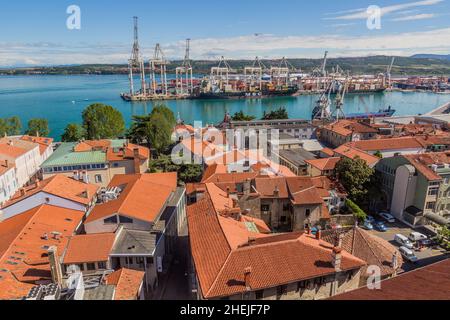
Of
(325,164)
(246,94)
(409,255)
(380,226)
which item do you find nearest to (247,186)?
(380,226)

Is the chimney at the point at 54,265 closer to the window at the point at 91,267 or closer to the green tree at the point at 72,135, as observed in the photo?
the window at the point at 91,267

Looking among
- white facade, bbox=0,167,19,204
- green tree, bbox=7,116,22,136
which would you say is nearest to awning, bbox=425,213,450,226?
white facade, bbox=0,167,19,204

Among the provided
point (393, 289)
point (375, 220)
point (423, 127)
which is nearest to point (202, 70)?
point (423, 127)

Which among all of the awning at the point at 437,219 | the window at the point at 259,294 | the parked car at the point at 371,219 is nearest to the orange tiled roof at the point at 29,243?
the window at the point at 259,294

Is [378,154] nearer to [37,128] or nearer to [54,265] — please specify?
[54,265]

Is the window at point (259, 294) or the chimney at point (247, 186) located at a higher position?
the chimney at point (247, 186)
